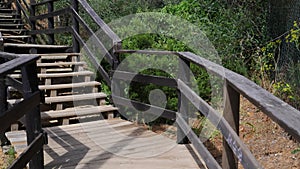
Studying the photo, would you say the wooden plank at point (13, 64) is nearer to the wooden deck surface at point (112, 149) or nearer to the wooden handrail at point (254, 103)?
the wooden deck surface at point (112, 149)

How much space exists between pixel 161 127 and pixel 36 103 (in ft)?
8.84

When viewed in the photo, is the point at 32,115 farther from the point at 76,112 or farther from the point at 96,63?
the point at 96,63

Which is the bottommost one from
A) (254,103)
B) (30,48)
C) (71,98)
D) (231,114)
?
(71,98)

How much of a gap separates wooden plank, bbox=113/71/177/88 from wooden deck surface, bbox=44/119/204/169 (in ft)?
1.88

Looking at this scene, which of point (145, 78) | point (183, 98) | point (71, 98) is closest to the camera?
point (183, 98)

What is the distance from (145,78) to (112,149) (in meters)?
1.13

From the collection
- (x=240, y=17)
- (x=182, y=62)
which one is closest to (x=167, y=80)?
(x=182, y=62)

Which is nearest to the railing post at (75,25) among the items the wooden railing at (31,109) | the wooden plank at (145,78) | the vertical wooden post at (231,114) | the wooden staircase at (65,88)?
the wooden staircase at (65,88)

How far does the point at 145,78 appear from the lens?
404 centimetres

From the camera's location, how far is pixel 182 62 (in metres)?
3.25

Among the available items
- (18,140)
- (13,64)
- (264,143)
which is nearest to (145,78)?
(18,140)

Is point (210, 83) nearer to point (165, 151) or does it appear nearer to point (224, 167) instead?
point (165, 151)

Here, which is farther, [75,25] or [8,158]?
[75,25]

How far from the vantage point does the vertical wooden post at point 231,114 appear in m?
1.97
